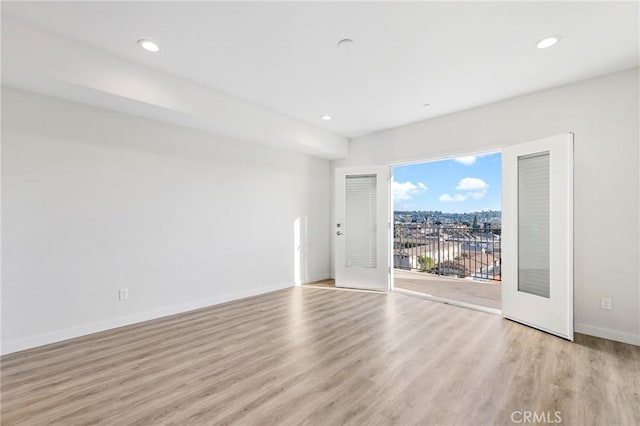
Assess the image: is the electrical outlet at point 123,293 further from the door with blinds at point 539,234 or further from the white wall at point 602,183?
the white wall at point 602,183

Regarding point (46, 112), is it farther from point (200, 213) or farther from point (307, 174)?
point (307, 174)

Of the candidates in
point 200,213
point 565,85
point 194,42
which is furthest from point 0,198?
point 565,85

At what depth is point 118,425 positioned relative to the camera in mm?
1759

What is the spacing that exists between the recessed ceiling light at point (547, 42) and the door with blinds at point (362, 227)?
2.69 m

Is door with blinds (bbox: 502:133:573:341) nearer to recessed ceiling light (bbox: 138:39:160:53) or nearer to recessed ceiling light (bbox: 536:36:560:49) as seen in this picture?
recessed ceiling light (bbox: 536:36:560:49)

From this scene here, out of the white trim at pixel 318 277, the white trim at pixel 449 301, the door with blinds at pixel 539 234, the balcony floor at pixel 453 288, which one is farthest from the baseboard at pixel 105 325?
the door with blinds at pixel 539 234

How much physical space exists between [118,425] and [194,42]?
2.95 meters

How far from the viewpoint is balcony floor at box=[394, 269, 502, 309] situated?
4477 millimetres

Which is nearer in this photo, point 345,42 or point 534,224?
point 345,42

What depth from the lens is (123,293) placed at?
11.1ft

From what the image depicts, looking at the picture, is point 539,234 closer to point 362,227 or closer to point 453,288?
point 453,288

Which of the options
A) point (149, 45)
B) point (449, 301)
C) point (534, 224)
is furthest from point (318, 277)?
point (149, 45)

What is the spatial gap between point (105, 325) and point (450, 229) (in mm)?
6146

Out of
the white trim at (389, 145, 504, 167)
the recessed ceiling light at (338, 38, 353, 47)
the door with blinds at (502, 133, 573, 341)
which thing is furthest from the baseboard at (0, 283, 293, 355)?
the door with blinds at (502, 133, 573, 341)
